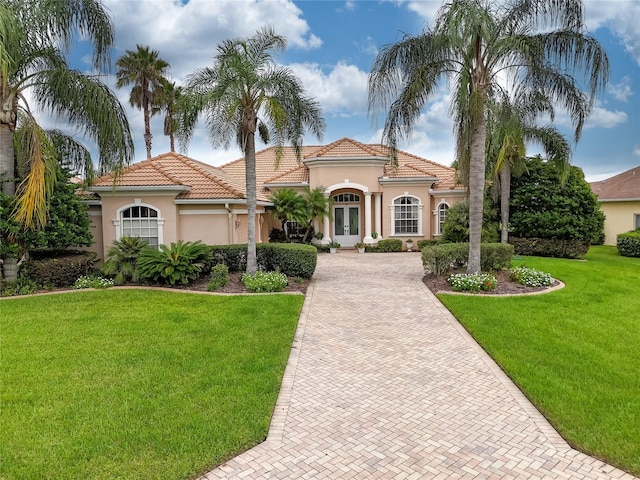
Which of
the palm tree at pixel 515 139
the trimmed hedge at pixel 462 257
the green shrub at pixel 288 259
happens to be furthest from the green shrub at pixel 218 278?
the palm tree at pixel 515 139

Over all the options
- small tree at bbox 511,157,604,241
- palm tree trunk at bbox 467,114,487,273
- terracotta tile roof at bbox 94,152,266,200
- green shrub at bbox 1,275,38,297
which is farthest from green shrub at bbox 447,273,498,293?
green shrub at bbox 1,275,38,297

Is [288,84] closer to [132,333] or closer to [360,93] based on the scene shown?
[360,93]

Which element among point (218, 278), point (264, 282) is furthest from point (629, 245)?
point (218, 278)

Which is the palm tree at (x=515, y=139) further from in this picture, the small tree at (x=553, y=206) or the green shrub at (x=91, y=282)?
the green shrub at (x=91, y=282)

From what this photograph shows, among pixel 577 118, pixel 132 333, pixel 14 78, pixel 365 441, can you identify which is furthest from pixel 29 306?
pixel 577 118

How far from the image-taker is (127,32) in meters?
14.1

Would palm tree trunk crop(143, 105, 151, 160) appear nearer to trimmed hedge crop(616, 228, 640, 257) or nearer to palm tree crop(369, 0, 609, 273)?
palm tree crop(369, 0, 609, 273)

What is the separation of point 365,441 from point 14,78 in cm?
1399

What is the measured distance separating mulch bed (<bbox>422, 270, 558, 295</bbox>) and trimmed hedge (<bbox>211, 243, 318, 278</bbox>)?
3.96 meters

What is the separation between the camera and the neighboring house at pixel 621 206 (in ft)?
101

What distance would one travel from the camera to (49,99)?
42.9 feet

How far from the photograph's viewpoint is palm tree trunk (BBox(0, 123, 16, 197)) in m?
12.7

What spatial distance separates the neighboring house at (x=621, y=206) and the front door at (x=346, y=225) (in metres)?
19.4

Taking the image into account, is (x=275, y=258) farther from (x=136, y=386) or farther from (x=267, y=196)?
(x=267, y=196)
